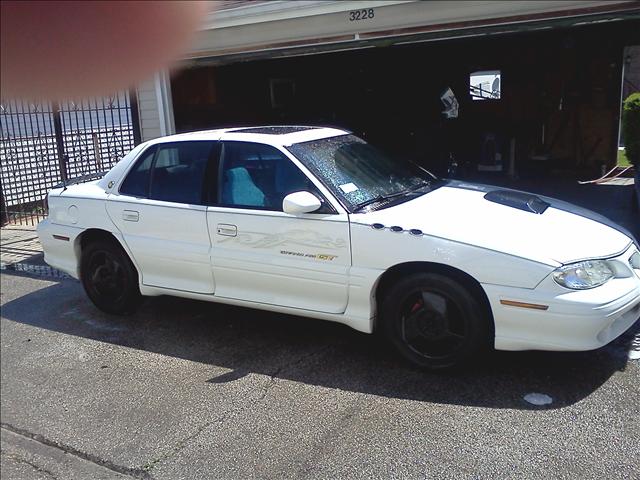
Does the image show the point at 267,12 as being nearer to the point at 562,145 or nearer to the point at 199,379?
the point at 199,379

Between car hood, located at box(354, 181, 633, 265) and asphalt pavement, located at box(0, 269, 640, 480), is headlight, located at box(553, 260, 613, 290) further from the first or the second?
asphalt pavement, located at box(0, 269, 640, 480)

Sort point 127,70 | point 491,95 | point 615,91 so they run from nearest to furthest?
point 127,70, point 615,91, point 491,95

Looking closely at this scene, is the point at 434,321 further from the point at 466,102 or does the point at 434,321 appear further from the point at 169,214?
the point at 466,102

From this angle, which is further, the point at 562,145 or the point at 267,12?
the point at 562,145

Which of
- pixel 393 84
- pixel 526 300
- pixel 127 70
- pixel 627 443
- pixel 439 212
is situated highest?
pixel 393 84

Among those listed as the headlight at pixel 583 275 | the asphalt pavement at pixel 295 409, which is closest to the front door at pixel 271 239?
the asphalt pavement at pixel 295 409

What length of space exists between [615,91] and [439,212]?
1024 centimetres

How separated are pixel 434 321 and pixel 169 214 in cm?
235

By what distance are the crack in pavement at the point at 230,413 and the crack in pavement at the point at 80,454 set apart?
5cm

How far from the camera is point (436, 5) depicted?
6434 mm

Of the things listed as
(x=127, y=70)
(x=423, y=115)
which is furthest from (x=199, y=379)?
(x=423, y=115)

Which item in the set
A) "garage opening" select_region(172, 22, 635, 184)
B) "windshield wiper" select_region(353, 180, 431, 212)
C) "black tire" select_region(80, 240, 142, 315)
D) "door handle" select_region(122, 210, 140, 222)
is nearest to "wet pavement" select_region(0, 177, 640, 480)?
"black tire" select_region(80, 240, 142, 315)

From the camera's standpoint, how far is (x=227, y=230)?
4.77 meters


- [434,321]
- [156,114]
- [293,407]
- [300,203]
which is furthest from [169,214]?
[156,114]
